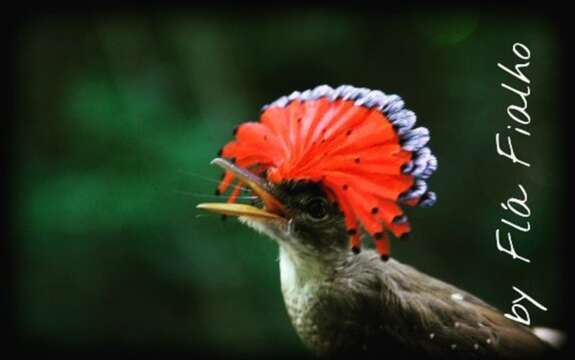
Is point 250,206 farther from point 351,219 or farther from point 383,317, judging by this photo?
point 383,317

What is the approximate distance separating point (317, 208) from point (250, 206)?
0.23 m

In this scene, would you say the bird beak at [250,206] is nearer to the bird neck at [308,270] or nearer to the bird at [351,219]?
the bird at [351,219]

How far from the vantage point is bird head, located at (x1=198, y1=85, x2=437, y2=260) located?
6.82 feet

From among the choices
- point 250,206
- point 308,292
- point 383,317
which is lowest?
point 383,317

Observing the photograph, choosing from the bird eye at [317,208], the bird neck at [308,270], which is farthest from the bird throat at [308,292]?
the bird eye at [317,208]

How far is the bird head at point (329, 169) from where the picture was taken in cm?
208

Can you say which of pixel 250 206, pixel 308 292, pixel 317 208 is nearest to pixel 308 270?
pixel 308 292

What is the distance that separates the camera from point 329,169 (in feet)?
7.22

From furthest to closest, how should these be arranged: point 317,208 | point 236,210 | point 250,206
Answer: point 317,208 < point 250,206 < point 236,210

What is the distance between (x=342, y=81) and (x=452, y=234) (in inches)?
47.8

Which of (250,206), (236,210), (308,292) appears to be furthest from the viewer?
(308,292)

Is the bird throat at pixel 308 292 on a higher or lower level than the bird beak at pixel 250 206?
lower

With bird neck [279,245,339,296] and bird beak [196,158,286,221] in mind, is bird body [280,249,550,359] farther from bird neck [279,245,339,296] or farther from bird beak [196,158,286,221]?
bird beak [196,158,286,221]

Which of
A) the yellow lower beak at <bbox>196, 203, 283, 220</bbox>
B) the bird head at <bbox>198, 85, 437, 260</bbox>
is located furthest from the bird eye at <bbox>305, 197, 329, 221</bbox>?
the yellow lower beak at <bbox>196, 203, 283, 220</bbox>
